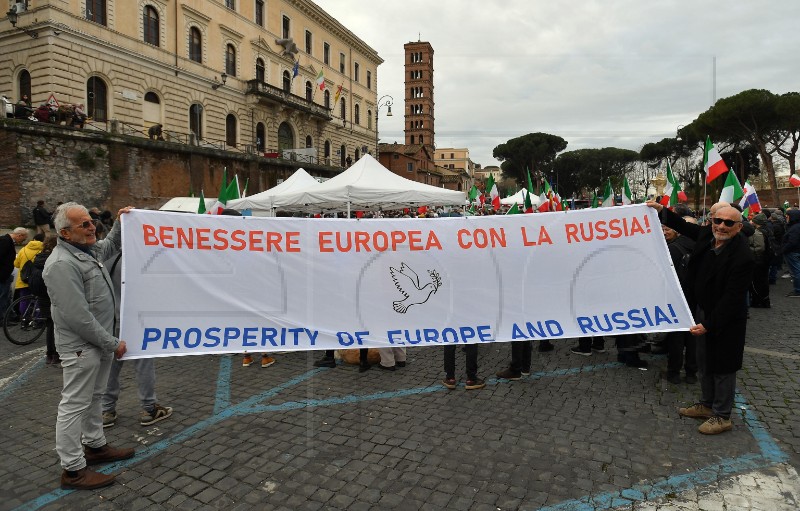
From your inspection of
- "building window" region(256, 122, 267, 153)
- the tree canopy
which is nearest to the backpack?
"building window" region(256, 122, 267, 153)

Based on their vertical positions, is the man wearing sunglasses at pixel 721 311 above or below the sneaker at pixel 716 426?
above

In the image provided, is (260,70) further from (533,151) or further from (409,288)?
(533,151)

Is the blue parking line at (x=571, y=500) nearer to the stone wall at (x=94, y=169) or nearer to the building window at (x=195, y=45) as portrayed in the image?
the stone wall at (x=94, y=169)

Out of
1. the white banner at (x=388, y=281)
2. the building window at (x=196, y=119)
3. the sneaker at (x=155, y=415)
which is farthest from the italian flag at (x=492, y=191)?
the building window at (x=196, y=119)

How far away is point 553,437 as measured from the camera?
3686mm

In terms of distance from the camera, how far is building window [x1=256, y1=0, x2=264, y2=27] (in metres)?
39.0

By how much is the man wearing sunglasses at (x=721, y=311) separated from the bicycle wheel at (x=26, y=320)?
8565mm

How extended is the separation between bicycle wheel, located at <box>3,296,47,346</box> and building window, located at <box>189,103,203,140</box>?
1080 inches

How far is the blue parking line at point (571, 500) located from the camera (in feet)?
9.50

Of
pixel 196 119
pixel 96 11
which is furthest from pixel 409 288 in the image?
pixel 196 119

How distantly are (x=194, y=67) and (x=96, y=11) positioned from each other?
6.75 metres

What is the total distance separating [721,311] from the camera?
3633 millimetres

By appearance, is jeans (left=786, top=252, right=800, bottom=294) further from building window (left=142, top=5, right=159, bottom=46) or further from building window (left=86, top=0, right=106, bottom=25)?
building window (left=142, top=5, right=159, bottom=46)

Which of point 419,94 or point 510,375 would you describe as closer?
point 510,375
